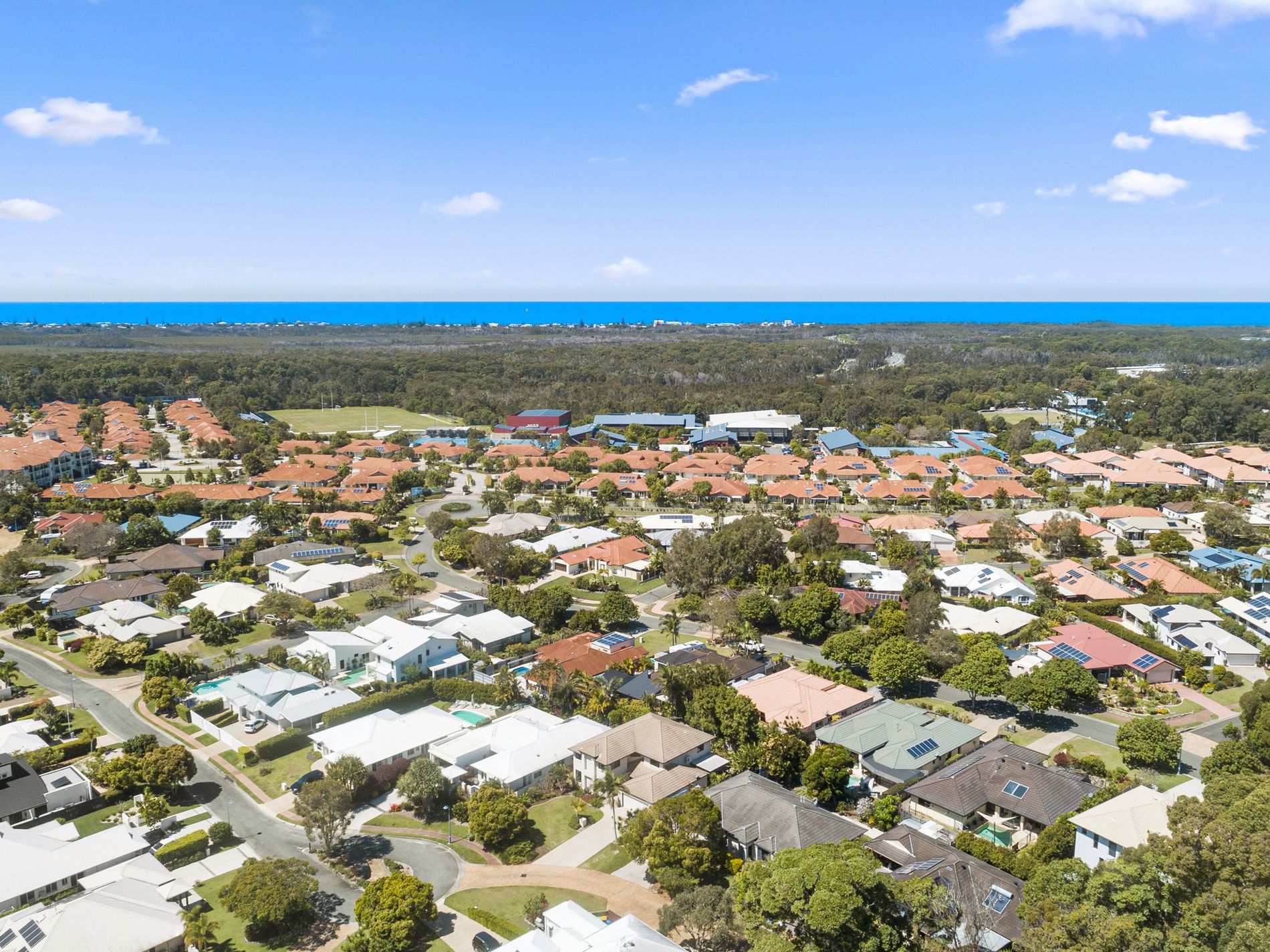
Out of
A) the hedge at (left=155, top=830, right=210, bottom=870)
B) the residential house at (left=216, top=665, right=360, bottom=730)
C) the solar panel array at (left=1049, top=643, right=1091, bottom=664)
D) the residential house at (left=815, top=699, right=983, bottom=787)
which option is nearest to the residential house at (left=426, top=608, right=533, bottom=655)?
the residential house at (left=216, top=665, right=360, bottom=730)

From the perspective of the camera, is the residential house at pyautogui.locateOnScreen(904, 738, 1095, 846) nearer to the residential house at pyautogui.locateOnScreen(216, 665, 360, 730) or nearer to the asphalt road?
the asphalt road

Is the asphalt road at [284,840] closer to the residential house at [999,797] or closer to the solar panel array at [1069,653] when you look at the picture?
the residential house at [999,797]

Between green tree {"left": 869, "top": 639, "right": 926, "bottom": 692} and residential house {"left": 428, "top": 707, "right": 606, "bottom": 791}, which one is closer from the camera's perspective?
residential house {"left": 428, "top": 707, "right": 606, "bottom": 791}

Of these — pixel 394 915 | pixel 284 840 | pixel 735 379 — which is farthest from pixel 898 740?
pixel 735 379

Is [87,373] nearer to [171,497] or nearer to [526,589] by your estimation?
[171,497]

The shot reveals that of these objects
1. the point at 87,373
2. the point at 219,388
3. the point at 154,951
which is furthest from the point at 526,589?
the point at 87,373

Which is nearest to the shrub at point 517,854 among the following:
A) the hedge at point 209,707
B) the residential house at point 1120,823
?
the residential house at point 1120,823
